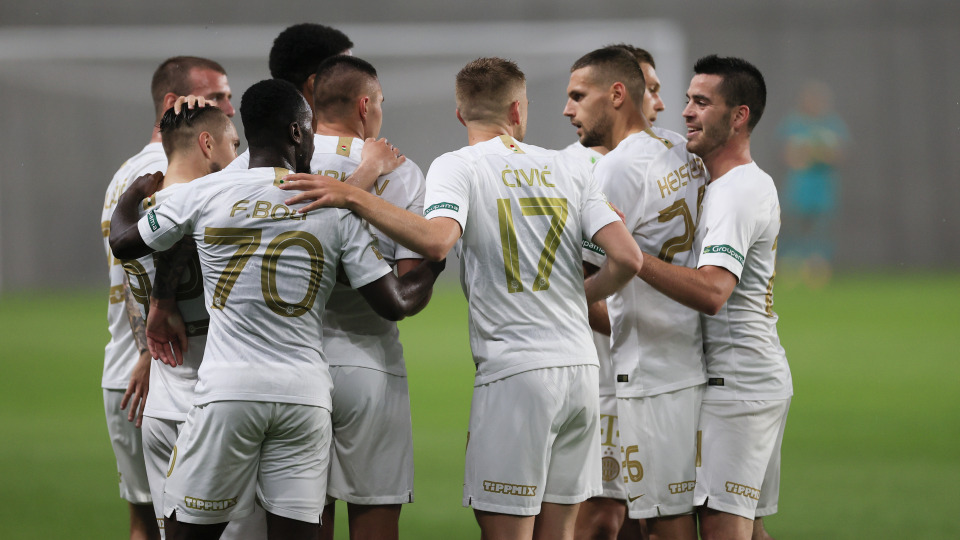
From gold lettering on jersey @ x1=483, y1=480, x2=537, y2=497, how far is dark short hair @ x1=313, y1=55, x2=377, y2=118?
1705 millimetres

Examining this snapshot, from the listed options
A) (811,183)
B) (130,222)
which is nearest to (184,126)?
(130,222)

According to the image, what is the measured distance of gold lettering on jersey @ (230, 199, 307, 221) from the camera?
11.5 ft

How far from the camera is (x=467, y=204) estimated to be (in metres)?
3.79

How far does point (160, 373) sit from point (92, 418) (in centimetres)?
727

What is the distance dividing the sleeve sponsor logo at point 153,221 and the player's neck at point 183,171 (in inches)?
18.0

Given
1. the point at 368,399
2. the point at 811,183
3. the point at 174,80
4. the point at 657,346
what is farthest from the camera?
the point at 811,183

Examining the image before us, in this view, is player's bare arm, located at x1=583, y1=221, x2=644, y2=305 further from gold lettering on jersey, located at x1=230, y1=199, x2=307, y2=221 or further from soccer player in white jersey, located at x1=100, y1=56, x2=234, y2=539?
A: soccer player in white jersey, located at x1=100, y1=56, x2=234, y2=539

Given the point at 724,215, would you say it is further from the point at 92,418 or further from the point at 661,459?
the point at 92,418

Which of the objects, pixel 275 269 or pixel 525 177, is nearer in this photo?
pixel 275 269

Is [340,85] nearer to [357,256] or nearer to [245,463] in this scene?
[357,256]

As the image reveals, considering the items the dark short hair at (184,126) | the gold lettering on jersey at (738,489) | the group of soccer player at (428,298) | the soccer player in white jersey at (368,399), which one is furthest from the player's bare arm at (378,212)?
the gold lettering on jersey at (738,489)

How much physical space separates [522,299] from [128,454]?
2202mm

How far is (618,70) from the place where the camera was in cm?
468

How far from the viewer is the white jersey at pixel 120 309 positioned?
4.63 metres
